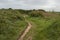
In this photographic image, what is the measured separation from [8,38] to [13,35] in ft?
4.11

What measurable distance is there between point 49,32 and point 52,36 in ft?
4.13

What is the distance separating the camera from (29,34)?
20438mm

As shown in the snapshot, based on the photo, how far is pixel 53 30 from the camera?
19.5 meters

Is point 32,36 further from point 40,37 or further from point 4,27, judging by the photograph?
point 4,27

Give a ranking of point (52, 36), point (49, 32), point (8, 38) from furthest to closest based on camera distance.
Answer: point (49, 32) → point (52, 36) → point (8, 38)

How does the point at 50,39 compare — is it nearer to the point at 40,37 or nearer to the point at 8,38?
the point at 40,37

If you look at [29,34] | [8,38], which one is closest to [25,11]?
[29,34]

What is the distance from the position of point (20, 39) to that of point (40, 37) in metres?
2.09

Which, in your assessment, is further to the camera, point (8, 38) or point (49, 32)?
point (49, 32)

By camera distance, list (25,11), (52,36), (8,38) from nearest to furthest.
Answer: (8,38) → (52,36) → (25,11)

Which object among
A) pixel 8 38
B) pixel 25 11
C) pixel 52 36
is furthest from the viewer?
pixel 25 11

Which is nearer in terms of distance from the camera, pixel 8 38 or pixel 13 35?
pixel 8 38

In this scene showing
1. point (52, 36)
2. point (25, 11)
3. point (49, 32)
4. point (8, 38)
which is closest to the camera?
point (8, 38)

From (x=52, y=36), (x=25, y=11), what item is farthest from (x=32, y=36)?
(x=25, y=11)
